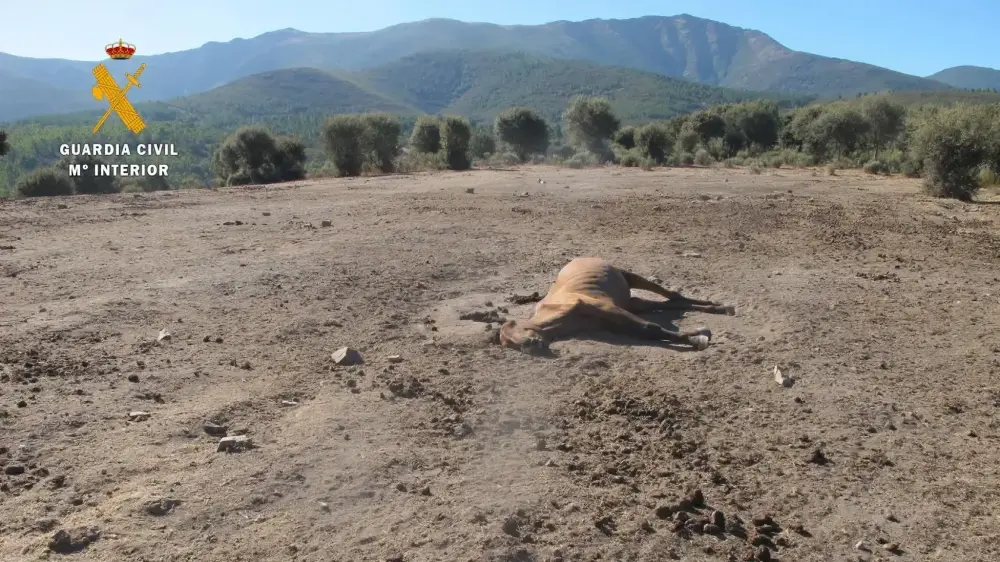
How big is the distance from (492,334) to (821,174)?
78.4 feet

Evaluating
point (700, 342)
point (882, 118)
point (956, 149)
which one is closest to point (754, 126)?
point (882, 118)

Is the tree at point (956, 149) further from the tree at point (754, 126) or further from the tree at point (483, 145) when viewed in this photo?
the tree at point (483, 145)

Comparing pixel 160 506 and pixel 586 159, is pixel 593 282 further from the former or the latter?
pixel 586 159

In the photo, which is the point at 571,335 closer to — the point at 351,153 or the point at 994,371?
the point at 994,371

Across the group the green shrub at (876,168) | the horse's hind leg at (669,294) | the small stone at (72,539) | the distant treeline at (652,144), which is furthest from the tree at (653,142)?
the small stone at (72,539)

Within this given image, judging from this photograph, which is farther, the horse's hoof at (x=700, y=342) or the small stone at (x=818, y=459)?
the horse's hoof at (x=700, y=342)

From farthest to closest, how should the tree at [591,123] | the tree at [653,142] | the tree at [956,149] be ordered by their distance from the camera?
the tree at [591,123]
the tree at [653,142]
the tree at [956,149]

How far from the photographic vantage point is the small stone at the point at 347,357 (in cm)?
610

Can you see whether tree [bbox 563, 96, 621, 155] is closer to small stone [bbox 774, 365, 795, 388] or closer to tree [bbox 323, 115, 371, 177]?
tree [bbox 323, 115, 371, 177]

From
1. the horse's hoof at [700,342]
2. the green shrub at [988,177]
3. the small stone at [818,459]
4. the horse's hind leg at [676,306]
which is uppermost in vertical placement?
the green shrub at [988,177]

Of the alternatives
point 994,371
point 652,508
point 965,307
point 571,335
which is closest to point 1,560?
point 652,508

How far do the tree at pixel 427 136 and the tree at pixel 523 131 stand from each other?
7.88 meters

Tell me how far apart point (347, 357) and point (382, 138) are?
80.9 ft

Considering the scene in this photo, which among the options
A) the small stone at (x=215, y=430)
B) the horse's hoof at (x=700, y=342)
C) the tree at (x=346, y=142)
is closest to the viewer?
the small stone at (x=215, y=430)
